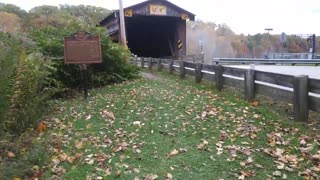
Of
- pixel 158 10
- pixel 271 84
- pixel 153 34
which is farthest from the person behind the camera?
pixel 153 34

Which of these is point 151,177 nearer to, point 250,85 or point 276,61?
point 250,85

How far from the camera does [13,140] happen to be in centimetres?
604

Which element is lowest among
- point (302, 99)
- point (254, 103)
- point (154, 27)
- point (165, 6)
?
point (254, 103)

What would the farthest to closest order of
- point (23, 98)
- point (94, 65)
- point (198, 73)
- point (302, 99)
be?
point (94, 65) → point (198, 73) → point (23, 98) → point (302, 99)

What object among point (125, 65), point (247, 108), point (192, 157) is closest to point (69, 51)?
point (125, 65)

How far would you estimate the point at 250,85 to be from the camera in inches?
347

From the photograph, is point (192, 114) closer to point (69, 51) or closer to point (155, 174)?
point (155, 174)

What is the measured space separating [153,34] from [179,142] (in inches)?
1177

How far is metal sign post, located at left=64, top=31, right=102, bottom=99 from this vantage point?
10438mm

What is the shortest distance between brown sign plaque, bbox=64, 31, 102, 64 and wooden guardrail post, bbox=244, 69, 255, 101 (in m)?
4.41

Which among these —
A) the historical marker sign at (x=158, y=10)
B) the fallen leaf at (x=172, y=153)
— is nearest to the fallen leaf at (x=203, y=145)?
the fallen leaf at (x=172, y=153)

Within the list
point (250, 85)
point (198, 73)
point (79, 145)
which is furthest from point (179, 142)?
point (198, 73)

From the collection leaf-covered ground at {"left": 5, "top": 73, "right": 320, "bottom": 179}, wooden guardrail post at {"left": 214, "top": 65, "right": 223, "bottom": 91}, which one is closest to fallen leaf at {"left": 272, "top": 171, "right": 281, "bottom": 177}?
leaf-covered ground at {"left": 5, "top": 73, "right": 320, "bottom": 179}

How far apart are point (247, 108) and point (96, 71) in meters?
6.94
